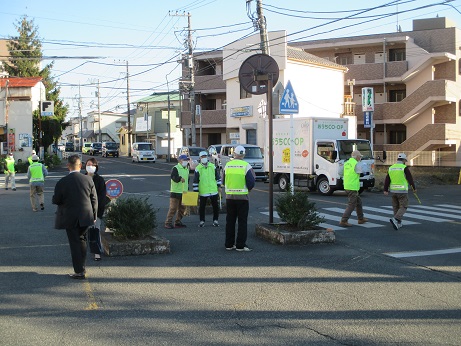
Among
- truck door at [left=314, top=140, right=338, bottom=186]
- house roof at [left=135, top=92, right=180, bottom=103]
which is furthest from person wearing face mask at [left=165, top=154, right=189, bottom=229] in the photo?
house roof at [left=135, top=92, right=180, bottom=103]

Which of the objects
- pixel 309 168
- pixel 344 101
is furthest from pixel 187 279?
pixel 344 101

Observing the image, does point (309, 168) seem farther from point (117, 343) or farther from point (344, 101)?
point (344, 101)

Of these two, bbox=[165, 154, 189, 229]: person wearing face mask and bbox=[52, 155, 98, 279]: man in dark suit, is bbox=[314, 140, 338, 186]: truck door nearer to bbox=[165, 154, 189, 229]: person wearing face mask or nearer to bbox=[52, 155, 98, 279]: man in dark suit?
bbox=[165, 154, 189, 229]: person wearing face mask

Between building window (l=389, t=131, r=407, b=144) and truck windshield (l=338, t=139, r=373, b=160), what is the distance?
21364 millimetres

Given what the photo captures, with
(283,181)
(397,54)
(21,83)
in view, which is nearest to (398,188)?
(283,181)

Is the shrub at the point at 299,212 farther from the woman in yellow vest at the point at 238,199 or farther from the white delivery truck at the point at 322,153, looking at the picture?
the white delivery truck at the point at 322,153

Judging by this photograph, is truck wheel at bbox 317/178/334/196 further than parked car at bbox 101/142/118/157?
No

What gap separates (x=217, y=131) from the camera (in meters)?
51.3

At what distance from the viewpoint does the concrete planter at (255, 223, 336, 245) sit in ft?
33.1

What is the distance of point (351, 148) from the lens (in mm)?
21438

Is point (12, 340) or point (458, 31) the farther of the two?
point (458, 31)

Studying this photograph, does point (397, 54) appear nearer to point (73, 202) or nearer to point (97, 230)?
point (97, 230)

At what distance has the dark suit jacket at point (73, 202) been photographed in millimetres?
7551

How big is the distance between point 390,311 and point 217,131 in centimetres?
4563
